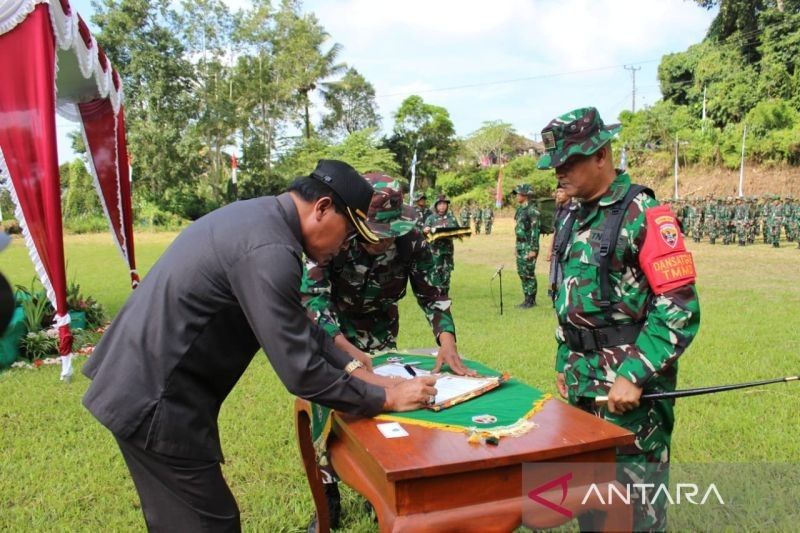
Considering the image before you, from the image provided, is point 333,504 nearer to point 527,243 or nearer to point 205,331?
point 205,331

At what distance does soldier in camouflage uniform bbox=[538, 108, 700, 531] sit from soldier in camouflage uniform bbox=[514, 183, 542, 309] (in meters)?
7.02

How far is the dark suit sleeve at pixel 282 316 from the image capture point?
1644 mm

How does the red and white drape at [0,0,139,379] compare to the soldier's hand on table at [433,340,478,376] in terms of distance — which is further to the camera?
the red and white drape at [0,0,139,379]

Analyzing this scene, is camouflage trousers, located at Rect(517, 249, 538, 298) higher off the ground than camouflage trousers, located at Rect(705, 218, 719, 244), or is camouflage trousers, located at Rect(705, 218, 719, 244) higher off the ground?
camouflage trousers, located at Rect(517, 249, 538, 298)

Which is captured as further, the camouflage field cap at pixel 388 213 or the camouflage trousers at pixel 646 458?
the camouflage field cap at pixel 388 213

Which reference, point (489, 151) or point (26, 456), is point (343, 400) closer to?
point (26, 456)

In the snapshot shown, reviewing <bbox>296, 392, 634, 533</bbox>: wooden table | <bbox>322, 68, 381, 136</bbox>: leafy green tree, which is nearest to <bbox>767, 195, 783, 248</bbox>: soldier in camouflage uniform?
<bbox>296, 392, 634, 533</bbox>: wooden table

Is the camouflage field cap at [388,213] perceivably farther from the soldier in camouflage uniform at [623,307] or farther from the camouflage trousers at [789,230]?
the camouflage trousers at [789,230]

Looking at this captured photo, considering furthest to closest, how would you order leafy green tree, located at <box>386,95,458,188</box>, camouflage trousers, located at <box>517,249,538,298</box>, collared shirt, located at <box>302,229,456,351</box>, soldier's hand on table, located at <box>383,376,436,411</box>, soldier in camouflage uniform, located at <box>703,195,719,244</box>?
leafy green tree, located at <box>386,95,458,188</box> < soldier in camouflage uniform, located at <box>703,195,719,244</box> < camouflage trousers, located at <box>517,249,538,298</box> < collared shirt, located at <box>302,229,456,351</box> < soldier's hand on table, located at <box>383,376,436,411</box>

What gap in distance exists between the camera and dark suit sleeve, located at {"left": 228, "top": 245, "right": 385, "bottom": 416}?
64.7 inches

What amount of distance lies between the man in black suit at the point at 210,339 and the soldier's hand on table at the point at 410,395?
56 mm

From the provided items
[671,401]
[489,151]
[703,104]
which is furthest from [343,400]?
[489,151]

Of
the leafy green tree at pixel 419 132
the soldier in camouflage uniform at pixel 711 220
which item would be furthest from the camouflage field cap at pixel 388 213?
the leafy green tree at pixel 419 132

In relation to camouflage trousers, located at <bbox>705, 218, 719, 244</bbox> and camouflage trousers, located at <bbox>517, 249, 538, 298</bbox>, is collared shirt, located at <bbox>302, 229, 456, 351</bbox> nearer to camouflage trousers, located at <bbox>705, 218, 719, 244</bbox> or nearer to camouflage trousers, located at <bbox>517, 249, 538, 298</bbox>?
camouflage trousers, located at <bbox>517, 249, 538, 298</bbox>
